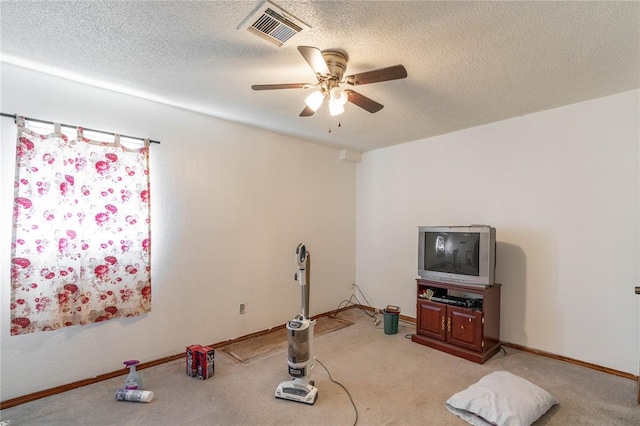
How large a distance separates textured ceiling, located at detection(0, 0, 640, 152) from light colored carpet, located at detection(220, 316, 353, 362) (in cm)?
249

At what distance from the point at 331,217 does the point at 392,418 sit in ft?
9.33

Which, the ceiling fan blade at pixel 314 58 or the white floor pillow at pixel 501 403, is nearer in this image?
the ceiling fan blade at pixel 314 58

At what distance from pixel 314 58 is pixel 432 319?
2.87 meters

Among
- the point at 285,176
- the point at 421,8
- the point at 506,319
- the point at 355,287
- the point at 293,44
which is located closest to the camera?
the point at 421,8

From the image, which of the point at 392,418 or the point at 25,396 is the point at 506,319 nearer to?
the point at 392,418

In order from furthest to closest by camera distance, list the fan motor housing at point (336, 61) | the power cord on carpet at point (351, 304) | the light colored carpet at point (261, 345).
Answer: the power cord on carpet at point (351, 304) < the light colored carpet at point (261, 345) < the fan motor housing at point (336, 61)

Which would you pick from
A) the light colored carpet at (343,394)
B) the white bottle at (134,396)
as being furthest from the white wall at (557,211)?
the white bottle at (134,396)

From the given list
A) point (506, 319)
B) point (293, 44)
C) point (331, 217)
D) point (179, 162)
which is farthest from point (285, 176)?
point (506, 319)

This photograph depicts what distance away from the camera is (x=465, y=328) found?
120 inches

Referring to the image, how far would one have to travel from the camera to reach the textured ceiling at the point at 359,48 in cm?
165

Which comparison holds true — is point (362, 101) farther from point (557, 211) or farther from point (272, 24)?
point (557, 211)

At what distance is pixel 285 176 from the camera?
3992 millimetres

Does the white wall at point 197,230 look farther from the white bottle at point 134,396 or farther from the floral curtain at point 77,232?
the white bottle at point 134,396

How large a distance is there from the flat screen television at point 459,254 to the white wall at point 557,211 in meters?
0.47
